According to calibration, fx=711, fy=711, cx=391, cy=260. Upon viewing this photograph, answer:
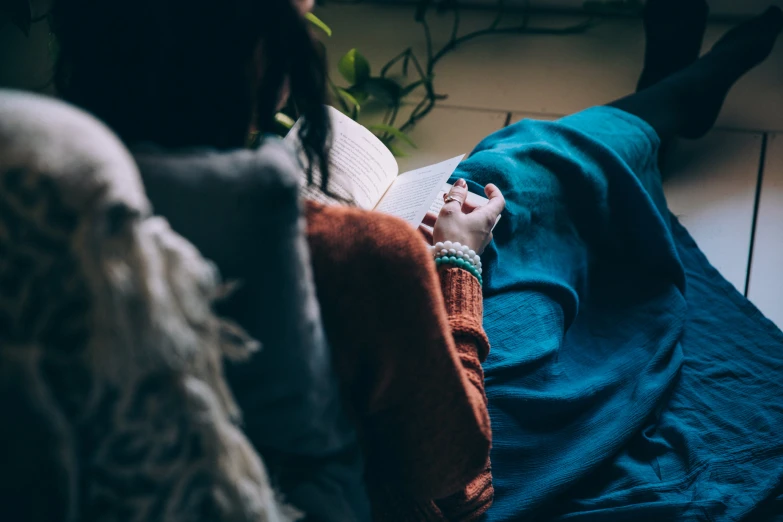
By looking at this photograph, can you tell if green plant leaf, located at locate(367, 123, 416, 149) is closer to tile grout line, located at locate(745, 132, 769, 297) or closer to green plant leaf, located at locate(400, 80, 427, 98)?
green plant leaf, located at locate(400, 80, 427, 98)

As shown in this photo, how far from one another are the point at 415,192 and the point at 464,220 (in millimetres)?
84

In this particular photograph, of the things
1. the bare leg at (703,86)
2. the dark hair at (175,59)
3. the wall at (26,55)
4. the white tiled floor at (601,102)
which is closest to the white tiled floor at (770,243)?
the white tiled floor at (601,102)

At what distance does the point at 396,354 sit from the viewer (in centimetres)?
53

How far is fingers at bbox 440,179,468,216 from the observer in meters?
0.83

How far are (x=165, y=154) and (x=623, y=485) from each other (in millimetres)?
640

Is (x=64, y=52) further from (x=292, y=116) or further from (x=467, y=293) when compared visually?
(x=292, y=116)

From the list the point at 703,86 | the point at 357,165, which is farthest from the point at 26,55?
the point at 703,86

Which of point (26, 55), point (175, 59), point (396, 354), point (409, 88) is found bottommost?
point (26, 55)

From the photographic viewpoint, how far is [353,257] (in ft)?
1.64

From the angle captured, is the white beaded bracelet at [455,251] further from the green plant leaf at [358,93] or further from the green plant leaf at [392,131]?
the green plant leaf at [358,93]

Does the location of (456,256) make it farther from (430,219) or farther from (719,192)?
(719,192)

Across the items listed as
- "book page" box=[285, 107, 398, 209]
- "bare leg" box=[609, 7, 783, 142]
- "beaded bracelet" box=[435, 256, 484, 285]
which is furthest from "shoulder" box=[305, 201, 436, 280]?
"bare leg" box=[609, 7, 783, 142]

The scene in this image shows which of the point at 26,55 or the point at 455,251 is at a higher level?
the point at 455,251

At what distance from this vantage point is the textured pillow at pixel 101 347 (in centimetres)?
35
